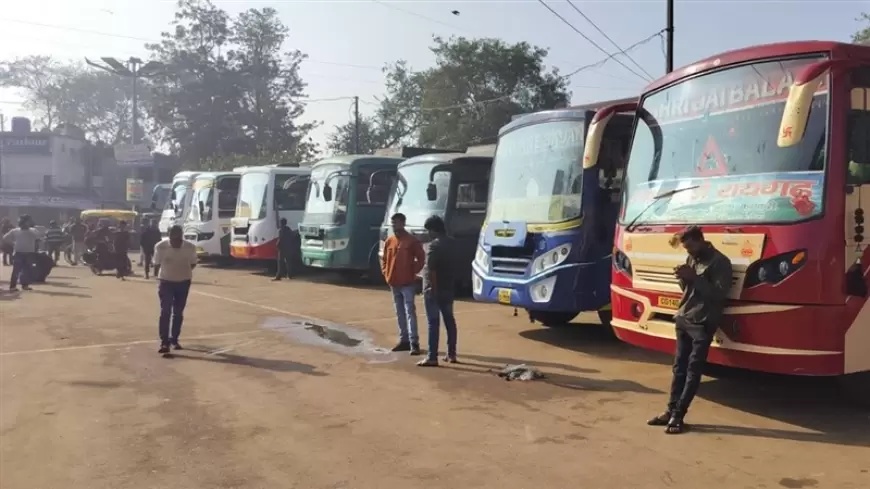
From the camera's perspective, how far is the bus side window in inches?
229

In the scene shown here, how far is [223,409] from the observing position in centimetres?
711

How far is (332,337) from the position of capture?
11.1 meters

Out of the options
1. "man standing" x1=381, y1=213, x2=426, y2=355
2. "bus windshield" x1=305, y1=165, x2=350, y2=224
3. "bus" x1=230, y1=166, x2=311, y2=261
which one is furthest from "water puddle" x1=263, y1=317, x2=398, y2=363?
"bus" x1=230, y1=166, x2=311, y2=261

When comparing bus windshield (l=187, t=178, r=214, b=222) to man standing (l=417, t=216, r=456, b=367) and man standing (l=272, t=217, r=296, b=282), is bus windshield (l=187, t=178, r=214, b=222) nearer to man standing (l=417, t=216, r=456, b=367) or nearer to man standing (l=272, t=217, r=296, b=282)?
man standing (l=272, t=217, r=296, b=282)

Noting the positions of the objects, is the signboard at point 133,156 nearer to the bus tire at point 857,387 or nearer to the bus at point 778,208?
the bus at point 778,208

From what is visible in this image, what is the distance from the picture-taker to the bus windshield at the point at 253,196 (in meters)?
21.0

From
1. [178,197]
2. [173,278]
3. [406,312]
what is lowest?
[406,312]

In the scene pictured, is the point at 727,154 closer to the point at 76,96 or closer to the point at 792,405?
the point at 792,405

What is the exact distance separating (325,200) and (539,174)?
30.5ft

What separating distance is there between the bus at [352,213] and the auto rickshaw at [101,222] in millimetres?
6841

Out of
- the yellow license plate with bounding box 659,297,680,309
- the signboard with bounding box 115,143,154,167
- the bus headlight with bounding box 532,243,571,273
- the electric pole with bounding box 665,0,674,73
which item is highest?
the electric pole with bounding box 665,0,674,73

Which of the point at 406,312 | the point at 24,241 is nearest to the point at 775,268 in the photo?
the point at 406,312

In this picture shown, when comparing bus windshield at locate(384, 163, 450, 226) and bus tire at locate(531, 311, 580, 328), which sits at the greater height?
bus windshield at locate(384, 163, 450, 226)

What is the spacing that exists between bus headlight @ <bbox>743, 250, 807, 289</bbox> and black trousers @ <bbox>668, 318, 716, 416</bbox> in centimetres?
51
